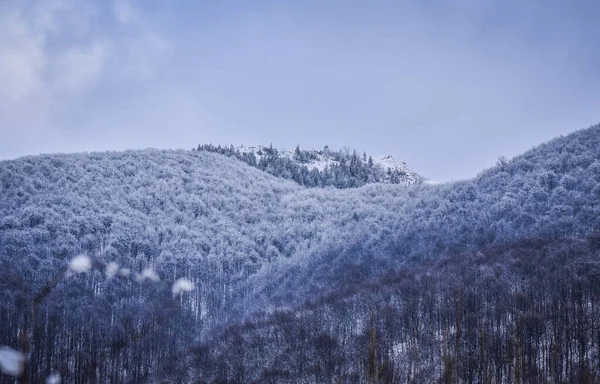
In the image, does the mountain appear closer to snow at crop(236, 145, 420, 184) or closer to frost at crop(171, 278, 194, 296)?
snow at crop(236, 145, 420, 184)

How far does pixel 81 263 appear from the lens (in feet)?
125

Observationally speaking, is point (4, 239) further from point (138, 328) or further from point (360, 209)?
point (360, 209)

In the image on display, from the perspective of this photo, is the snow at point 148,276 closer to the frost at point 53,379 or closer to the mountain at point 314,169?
the frost at point 53,379

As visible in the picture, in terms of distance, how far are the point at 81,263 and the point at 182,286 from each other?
8.55 m

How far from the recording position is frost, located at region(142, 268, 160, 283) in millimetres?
39562

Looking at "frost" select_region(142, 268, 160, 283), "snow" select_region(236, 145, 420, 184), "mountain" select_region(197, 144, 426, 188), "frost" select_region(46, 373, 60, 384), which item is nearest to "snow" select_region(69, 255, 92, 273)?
"frost" select_region(142, 268, 160, 283)

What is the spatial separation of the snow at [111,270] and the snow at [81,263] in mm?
1456

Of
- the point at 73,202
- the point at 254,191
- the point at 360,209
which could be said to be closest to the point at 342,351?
Result: the point at 360,209

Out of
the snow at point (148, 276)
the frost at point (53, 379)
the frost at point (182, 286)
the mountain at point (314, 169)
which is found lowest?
the frost at point (53, 379)

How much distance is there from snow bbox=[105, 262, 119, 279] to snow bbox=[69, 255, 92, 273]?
1456 mm

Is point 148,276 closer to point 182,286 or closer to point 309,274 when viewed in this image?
point 182,286

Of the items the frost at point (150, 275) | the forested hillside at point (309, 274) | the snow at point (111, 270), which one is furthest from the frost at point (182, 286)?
the snow at point (111, 270)

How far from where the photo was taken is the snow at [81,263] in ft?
122

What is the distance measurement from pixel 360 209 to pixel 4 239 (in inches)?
1304
